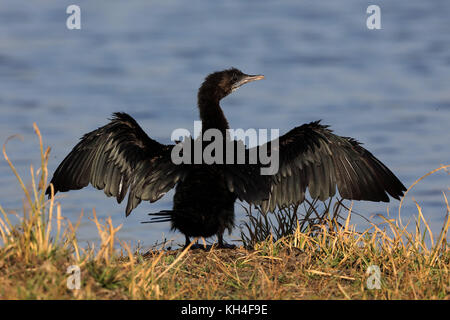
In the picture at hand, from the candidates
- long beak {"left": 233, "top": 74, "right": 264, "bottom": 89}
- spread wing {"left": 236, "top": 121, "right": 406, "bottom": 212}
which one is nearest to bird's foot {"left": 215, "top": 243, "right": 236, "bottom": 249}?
spread wing {"left": 236, "top": 121, "right": 406, "bottom": 212}

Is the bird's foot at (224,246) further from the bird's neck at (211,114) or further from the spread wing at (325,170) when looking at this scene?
the bird's neck at (211,114)

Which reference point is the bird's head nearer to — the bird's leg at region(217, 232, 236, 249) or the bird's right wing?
the bird's right wing

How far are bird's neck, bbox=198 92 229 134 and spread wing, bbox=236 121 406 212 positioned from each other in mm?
973

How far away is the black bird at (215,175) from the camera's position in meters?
7.59

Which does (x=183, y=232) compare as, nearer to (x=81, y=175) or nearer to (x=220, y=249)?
(x=220, y=249)

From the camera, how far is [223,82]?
9.42 m

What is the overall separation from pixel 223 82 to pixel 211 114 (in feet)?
2.55

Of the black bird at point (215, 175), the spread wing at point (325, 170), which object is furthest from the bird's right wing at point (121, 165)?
the spread wing at point (325, 170)

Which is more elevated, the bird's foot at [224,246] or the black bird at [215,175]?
the black bird at [215,175]

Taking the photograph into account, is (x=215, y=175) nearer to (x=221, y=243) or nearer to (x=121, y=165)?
(x=221, y=243)

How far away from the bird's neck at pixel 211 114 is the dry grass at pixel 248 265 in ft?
4.76

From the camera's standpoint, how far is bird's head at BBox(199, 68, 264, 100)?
30.1ft
